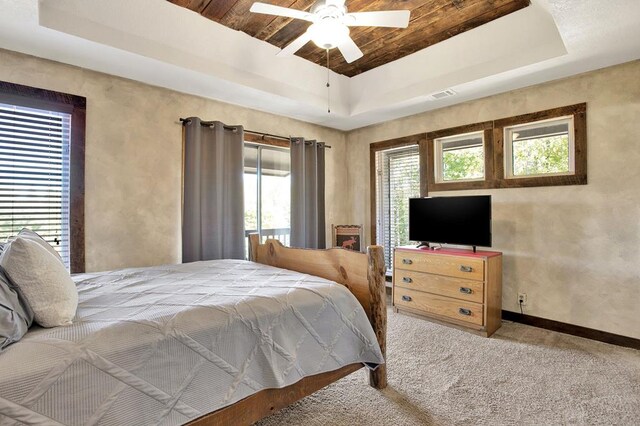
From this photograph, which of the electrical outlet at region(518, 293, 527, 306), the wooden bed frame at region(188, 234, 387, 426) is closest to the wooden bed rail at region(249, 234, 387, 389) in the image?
the wooden bed frame at region(188, 234, 387, 426)

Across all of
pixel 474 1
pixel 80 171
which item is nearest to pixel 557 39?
pixel 474 1

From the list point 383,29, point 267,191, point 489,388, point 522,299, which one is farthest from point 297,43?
point 522,299

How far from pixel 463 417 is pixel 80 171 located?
342 cm

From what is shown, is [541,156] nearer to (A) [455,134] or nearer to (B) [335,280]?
(A) [455,134]

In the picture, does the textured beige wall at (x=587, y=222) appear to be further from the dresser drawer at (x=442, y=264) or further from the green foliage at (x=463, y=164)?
the dresser drawer at (x=442, y=264)

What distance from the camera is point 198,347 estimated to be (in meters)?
1.32

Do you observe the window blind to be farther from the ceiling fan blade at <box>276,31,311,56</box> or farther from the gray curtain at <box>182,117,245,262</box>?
the ceiling fan blade at <box>276,31,311,56</box>

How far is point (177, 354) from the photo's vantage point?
1265mm

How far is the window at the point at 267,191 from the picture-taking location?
397cm

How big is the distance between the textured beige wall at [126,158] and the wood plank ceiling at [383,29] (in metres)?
0.97

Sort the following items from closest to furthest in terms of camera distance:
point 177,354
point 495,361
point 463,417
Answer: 1. point 177,354
2. point 463,417
3. point 495,361

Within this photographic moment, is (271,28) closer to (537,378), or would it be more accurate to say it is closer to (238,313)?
(238,313)

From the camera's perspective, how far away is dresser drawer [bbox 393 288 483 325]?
3070mm

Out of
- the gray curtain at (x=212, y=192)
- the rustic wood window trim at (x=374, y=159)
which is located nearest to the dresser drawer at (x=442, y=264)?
the rustic wood window trim at (x=374, y=159)
